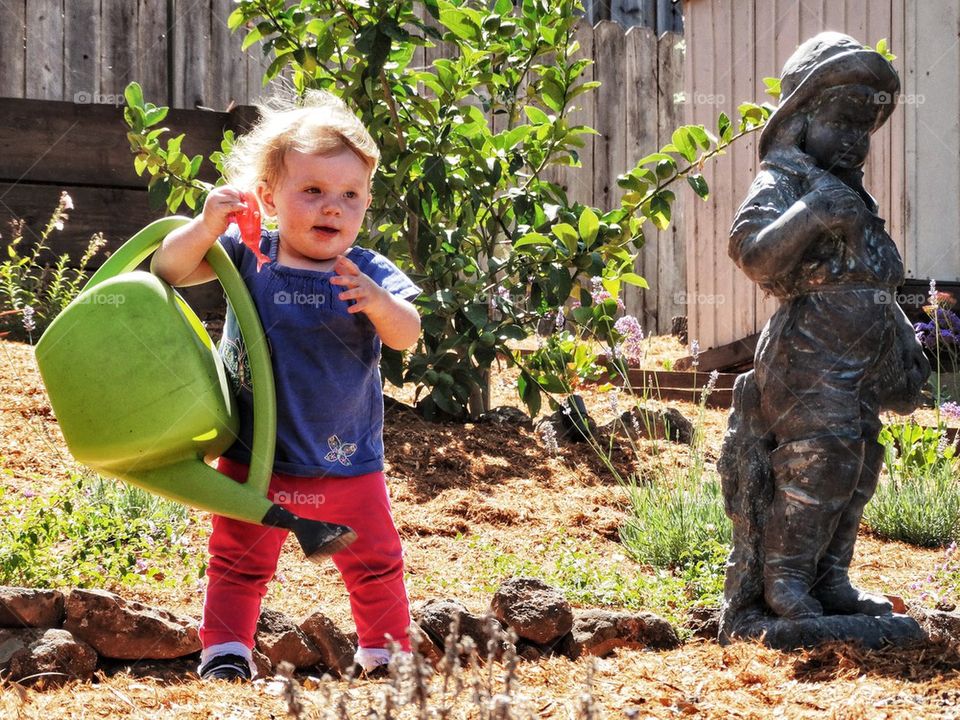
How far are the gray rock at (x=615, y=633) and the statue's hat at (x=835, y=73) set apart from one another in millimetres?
1412

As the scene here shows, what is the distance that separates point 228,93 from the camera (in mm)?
8102

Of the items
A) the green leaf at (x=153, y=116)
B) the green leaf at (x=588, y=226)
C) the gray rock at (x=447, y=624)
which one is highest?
the green leaf at (x=153, y=116)

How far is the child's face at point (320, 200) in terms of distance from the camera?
2404 mm

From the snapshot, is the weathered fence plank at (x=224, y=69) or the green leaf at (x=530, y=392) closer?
the green leaf at (x=530, y=392)

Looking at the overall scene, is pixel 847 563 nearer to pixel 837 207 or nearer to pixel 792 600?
pixel 792 600

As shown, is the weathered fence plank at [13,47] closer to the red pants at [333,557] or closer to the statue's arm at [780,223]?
the red pants at [333,557]

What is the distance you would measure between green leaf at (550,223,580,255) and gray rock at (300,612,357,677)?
2.37 m

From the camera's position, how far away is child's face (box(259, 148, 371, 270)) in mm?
2404

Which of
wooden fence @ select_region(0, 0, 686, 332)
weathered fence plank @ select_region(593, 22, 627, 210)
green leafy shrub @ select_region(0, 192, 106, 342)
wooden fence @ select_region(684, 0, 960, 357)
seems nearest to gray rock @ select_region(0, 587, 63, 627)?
green leafy shrub @ select_region(0, 192, 106, 342)

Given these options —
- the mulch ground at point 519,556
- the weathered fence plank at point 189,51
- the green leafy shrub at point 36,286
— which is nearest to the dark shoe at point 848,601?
the mulch ground at point 519,556

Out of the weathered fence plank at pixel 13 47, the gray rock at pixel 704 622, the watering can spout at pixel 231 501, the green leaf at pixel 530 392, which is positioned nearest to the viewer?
the watering can spout at pixel 231 501

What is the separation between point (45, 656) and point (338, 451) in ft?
2.75

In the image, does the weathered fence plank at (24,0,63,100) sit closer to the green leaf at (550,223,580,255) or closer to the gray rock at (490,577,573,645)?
the green leaf at (550,223,580,255)

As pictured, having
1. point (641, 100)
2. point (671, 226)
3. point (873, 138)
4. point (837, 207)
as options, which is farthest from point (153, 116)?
point (671, 226)
